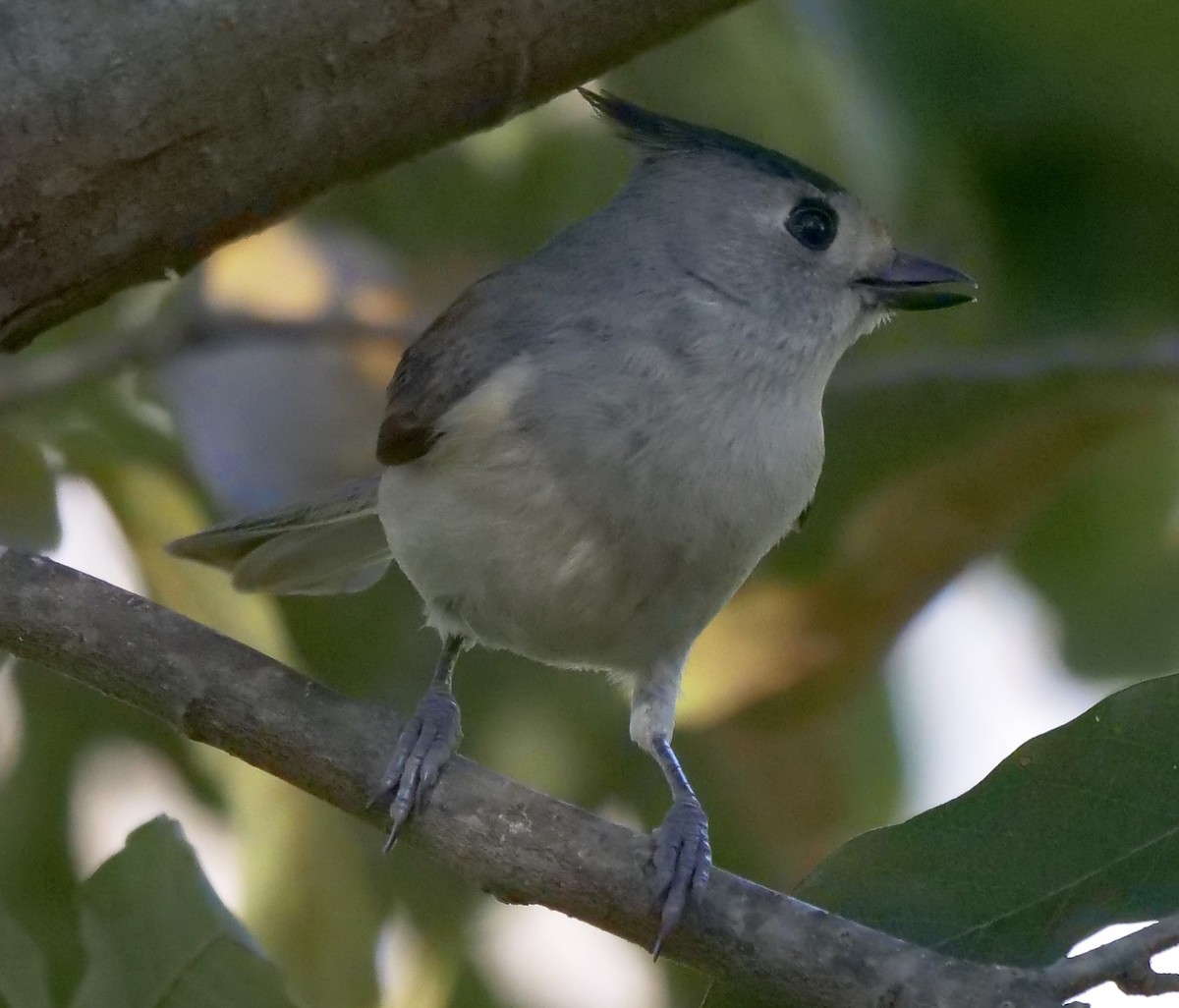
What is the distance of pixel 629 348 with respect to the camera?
5.61 feet

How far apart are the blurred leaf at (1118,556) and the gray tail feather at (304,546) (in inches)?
39.0

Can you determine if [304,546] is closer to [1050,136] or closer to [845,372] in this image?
[845,372]

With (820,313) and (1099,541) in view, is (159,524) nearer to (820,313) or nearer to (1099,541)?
(820,313)

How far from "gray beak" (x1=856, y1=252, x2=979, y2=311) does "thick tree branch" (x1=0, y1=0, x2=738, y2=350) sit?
1.60 ft

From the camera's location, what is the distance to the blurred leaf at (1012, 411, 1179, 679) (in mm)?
2201

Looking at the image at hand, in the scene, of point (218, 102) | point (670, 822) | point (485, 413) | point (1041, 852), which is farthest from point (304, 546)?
point (1041, 852)

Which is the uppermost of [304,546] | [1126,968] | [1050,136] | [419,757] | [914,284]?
[1050,136]

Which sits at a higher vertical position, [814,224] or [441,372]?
[814,224]

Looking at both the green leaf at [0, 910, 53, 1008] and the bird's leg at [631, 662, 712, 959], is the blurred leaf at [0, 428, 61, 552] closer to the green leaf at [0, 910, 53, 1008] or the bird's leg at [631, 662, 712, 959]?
the green leaf at [0, 910, 53, 1008]

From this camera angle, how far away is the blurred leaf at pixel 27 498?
184cm

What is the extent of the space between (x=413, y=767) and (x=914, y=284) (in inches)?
33.7

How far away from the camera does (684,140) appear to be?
1945 mm

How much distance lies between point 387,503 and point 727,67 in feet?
2.47

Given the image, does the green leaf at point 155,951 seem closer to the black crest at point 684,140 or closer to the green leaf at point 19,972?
the green leaf at point 19,972
